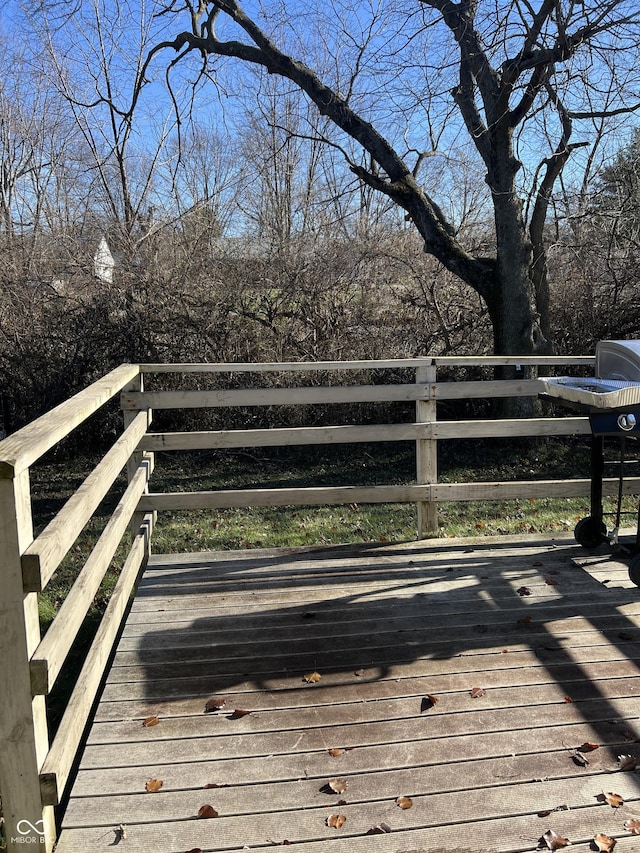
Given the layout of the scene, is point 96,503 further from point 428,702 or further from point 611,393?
point 611,393

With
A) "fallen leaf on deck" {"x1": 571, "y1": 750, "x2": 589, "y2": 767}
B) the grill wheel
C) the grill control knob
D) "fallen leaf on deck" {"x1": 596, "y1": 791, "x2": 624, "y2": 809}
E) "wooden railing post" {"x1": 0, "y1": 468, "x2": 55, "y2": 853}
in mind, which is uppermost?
the grill control knob

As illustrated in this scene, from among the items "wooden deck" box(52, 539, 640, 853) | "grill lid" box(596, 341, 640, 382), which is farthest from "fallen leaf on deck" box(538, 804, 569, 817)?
"grill lid" box(596, 341, 640, 382)

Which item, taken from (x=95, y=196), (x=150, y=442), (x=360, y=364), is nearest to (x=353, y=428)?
(x=360, y=364)

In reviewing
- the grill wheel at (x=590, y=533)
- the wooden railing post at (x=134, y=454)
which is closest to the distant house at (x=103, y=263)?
the wooden railing post at (x=134, y=454)

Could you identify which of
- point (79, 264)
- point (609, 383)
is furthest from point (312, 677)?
point (79, 264)

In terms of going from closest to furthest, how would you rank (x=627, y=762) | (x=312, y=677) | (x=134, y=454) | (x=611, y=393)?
(x=627, y=762), (x=312, y=677), (x=611, y=393), (x=134, y=454)

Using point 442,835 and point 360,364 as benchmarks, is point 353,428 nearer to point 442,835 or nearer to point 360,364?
point 360,364

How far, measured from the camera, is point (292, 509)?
7.36m

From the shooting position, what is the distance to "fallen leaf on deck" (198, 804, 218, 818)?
7.67 feet

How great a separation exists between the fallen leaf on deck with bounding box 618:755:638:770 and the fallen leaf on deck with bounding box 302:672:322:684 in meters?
1.24

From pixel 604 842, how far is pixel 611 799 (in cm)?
21

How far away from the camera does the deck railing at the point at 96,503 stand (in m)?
1.96

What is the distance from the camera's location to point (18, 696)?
1.99m

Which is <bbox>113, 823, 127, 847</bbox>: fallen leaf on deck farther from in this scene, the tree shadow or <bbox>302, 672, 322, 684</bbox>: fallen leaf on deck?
<bbox>302, 672, 322, 684</bbox>: fallen leaf on deck
